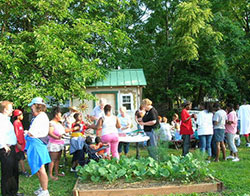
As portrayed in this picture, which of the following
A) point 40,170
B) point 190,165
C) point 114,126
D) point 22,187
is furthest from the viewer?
point 114,126

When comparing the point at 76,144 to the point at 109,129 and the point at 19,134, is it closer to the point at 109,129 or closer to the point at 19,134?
the point at 109,129

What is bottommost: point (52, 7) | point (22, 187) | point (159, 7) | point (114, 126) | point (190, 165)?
point (22, 187)

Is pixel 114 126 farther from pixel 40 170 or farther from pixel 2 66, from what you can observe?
pixel 2 66

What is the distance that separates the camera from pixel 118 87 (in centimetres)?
1305

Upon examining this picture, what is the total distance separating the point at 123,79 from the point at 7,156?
8.94m

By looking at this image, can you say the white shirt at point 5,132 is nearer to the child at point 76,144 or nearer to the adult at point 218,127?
the child at point 76,144

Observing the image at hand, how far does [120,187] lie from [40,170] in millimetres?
1447

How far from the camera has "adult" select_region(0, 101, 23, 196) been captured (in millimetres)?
4496

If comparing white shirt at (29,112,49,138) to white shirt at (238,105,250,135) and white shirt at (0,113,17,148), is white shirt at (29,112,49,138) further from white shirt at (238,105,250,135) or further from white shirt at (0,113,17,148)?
white shirt at (238,105,250,135)

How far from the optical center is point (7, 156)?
15.0ft

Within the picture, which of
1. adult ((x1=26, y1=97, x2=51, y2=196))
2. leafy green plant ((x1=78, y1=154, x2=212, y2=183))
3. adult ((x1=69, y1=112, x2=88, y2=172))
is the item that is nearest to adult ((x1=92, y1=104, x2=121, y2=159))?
adult ((x1=69, y1=112, x2=88, y2=172))

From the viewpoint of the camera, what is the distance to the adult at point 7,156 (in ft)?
14.8

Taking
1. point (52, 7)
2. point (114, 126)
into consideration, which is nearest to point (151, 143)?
point (114, 126)

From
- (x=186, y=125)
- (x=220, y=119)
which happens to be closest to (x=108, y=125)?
(x=186, y=125)
